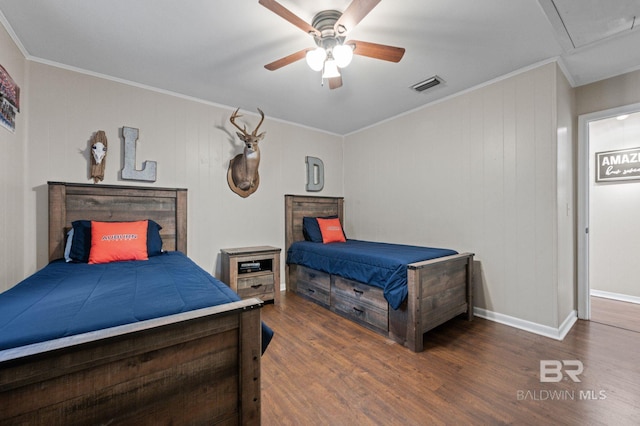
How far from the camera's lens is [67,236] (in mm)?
2434

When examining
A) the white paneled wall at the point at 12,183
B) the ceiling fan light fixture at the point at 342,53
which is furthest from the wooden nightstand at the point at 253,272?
the ceiling fan light fixture at the point at 342,53

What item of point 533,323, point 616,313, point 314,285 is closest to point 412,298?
point 533,323

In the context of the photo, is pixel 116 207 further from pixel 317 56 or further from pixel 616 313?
pixel 616 313

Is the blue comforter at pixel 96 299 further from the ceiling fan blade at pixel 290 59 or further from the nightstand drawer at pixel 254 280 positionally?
the ceiling fan blade at pixel 290 59

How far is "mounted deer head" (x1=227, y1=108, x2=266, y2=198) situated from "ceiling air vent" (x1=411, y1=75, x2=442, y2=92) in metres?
1.74

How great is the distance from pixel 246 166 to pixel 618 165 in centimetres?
465

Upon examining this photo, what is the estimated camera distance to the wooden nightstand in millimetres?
3020

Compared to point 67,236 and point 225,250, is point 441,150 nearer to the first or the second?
point 225,250

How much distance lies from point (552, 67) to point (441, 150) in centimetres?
115

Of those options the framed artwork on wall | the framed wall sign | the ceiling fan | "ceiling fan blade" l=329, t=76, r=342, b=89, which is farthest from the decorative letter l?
the framed wall sign

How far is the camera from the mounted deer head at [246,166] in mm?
3209

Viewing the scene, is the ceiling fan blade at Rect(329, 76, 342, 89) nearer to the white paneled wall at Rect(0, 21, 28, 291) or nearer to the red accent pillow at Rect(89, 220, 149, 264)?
the red accent pillow at Rect(89, 220, 149, 264)

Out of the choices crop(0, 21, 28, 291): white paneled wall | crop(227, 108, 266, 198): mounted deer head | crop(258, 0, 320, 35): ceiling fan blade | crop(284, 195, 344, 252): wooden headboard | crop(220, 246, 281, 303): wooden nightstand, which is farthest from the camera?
crop(284, 195, 344, 252): wooden headboard

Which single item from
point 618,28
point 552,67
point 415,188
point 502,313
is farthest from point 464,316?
point 618,28
